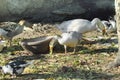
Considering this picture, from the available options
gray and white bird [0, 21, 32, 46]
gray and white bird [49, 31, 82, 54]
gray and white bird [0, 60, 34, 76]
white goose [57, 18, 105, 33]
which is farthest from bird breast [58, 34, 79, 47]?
gray and white bird [0, 21, 32, 46]

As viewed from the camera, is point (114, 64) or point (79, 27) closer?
point (114, 64)

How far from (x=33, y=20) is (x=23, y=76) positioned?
4705 millimetres

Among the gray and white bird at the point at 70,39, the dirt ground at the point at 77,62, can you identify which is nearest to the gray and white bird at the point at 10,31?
the dirt ground at the point at 77,62

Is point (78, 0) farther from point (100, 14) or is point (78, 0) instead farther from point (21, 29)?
point (21, 29)

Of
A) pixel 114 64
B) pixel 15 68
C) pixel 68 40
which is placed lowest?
pixel 114 64

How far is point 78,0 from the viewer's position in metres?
12.9

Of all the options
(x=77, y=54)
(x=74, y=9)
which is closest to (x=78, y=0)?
(x=74, y=9)

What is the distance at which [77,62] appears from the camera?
352 inches

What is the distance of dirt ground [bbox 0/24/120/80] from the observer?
27.2 ft

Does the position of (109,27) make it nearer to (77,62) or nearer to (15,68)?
(77,62)

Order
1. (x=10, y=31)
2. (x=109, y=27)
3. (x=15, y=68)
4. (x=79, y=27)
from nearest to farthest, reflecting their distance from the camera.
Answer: (x=15, y=68) → (x=79, y=27) → (x=10, y=31) → (x=109, y=27)

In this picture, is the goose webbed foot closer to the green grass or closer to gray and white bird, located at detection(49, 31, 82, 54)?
the green grass

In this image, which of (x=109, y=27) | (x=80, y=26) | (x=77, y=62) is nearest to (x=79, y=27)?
(x=80, y=26)

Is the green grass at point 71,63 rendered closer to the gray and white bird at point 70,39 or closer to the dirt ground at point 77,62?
the dirt ground at point 77,62
